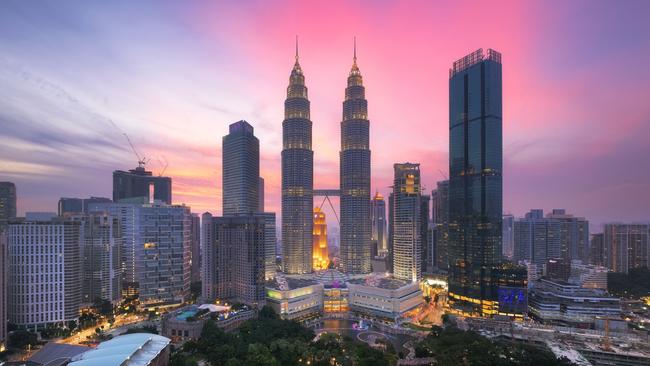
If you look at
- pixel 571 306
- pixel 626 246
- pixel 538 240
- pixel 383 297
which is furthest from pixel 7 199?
pixel 626 246

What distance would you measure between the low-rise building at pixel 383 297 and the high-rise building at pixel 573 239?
58.8 meters

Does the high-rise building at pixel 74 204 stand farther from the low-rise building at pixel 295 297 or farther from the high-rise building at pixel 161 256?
the low-rise building at pixel 295 297

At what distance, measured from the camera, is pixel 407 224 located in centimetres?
8412

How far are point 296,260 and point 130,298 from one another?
136ft

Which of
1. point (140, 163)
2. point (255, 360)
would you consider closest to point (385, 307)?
point (255, 360)

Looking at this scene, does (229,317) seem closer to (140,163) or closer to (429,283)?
(429,283)

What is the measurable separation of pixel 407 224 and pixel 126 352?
219 ft

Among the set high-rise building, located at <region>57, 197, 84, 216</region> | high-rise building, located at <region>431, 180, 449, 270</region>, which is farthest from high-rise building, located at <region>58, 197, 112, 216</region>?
high-rise building, located at <region>431, 180, 449, 270</region>

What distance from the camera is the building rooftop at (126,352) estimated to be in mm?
27453

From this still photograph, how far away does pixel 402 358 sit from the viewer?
3950 centimetres

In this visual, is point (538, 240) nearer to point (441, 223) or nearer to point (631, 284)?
point (631, 284)

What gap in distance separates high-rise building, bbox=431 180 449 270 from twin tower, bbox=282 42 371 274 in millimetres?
21616

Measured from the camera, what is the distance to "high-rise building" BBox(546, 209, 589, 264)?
99.7 m

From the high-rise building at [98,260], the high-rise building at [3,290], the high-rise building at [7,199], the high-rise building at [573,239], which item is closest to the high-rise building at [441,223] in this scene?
the high-rise building at [573,239]
